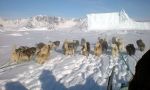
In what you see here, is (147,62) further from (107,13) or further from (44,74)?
(107,13)

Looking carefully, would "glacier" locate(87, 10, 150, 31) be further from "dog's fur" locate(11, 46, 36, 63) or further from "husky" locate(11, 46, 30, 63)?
"husky" locate(11, 46, 30, 63)

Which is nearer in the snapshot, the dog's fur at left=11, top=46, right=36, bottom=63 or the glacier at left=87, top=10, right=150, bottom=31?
the dog's fur at left=11, top=46, right=36, bottom=63

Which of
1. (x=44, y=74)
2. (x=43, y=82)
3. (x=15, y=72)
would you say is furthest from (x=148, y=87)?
(x=15, y=72)

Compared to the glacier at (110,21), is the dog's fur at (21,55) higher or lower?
lower

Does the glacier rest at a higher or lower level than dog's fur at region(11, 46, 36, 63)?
higher

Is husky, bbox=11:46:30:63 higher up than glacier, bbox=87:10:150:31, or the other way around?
glacier, bbox=87:10:150:31

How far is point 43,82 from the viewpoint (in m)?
11.5

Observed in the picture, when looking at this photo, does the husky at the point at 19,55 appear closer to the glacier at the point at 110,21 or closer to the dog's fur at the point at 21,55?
the dog's fur at the point at 21,55

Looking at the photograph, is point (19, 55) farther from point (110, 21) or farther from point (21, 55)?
point (110, 21)

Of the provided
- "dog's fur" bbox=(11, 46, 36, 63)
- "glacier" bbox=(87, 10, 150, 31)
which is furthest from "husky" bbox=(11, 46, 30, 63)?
"glacier" bbox=(87, 10, 150, 31)

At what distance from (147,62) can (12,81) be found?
1045 cm

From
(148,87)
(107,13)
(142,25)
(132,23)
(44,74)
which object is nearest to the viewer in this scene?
(148,87)

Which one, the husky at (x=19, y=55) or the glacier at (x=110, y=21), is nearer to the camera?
the husky at (x=19, y=55)

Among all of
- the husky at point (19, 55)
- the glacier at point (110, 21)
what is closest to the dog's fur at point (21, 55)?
the husky at point (19, 55)
